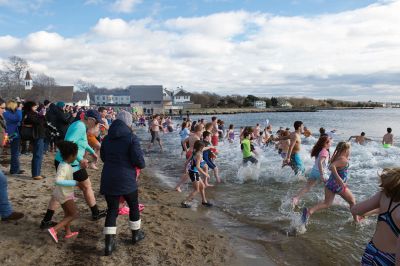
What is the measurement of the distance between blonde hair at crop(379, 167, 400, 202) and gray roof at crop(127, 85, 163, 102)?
9274 cm

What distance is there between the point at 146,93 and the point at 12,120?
89235 mm

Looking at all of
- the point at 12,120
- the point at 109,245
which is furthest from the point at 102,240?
the point at 12,120

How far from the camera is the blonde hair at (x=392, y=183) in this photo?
2590 millimetres

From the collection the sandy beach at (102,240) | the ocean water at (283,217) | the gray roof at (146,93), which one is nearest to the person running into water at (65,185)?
the sandy beach at (102,240)

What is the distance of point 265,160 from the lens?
557 inches

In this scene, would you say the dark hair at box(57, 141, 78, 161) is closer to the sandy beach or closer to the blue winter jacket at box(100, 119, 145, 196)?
the blue winter jacket at box(100, 119, 145, 196)

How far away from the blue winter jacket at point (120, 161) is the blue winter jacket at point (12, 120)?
442 cm

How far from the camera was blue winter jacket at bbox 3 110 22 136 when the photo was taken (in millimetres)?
7594

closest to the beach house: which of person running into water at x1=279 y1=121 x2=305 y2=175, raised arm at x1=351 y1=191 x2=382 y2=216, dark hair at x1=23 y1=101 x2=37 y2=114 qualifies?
dark hair at x1=23 y1=101 x2=37 y2=114

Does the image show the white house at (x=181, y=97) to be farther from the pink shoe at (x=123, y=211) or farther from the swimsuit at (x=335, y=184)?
the swimsuit at (x=335, y=184)

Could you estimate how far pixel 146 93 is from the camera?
9569 centimetres

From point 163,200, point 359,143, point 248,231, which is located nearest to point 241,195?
point 163,200

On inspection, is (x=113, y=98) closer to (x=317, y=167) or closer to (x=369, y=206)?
(x=317, y=167)

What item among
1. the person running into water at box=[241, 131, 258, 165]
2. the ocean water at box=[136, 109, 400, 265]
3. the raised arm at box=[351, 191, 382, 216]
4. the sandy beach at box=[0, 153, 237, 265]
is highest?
the raised arm at box=[351, 191, 382, 216]
